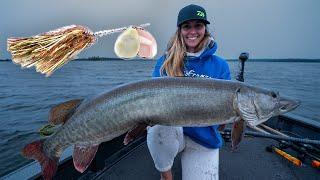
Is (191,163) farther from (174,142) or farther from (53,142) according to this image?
(53,142)

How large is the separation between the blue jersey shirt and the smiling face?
17cm

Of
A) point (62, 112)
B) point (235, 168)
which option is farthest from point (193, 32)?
point (235, 168)

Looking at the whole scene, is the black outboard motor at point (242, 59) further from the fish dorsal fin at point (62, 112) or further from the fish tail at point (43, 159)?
the fish tail at point (43, 159)

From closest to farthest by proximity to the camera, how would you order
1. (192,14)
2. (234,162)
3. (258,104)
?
(258,104), (192,14), (234,162)

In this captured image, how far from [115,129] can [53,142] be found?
63 cm

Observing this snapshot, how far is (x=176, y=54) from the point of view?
12.2ft

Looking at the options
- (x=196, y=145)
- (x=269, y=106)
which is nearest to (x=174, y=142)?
(x=196, y=145)

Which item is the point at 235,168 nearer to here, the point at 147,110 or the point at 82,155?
the point at 147,110

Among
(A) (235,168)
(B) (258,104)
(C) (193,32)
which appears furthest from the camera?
(A) (235,168)

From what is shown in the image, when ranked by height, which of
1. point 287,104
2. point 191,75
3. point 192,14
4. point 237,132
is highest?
point 192,14

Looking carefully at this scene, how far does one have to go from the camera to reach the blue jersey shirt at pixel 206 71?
3594mm

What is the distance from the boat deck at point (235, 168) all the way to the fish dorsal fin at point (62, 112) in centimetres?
201

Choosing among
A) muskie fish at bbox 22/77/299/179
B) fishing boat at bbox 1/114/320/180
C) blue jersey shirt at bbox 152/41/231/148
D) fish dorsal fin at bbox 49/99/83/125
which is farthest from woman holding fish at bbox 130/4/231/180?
fishing boat at bbox 1/114/320/180

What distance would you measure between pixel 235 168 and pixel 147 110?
2982mm
